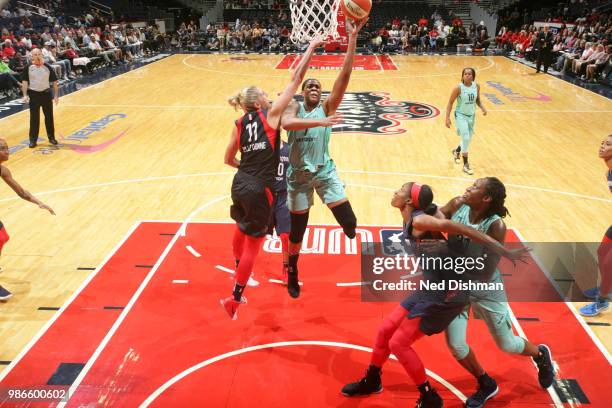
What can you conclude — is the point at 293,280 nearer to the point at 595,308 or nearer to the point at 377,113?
the point at 595,308

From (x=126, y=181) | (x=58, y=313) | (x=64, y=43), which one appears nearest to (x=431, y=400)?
(x=58, y=313)

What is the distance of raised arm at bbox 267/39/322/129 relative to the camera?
4109 mm

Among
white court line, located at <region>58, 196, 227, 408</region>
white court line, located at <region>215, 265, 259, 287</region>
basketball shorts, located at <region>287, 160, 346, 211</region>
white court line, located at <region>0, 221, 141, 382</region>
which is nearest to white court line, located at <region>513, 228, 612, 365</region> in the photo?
basketball shorts, located at <region>287, 160, 346, 211</region>

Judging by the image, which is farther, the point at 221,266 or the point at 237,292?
the point at 221,266

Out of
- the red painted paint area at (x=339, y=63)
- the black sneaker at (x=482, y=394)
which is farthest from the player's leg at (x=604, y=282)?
the red painted paint area at (x=339, y=63)

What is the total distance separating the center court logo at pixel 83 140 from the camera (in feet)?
33.3

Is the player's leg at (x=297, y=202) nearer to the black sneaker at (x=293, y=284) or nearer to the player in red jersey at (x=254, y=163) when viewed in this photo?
the black sneaker at (x=293, y=284)

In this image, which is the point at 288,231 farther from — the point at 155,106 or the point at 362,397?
the point at 155,106

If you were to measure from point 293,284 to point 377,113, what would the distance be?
863cm

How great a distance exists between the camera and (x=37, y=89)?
9.88 metres

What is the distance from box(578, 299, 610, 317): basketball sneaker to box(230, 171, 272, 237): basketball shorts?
3.04 meters

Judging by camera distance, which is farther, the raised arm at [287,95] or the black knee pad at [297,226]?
the black knee pad at [297,226]

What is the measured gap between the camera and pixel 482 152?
10.2m

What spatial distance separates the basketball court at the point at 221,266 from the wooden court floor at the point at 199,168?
0.12ft
